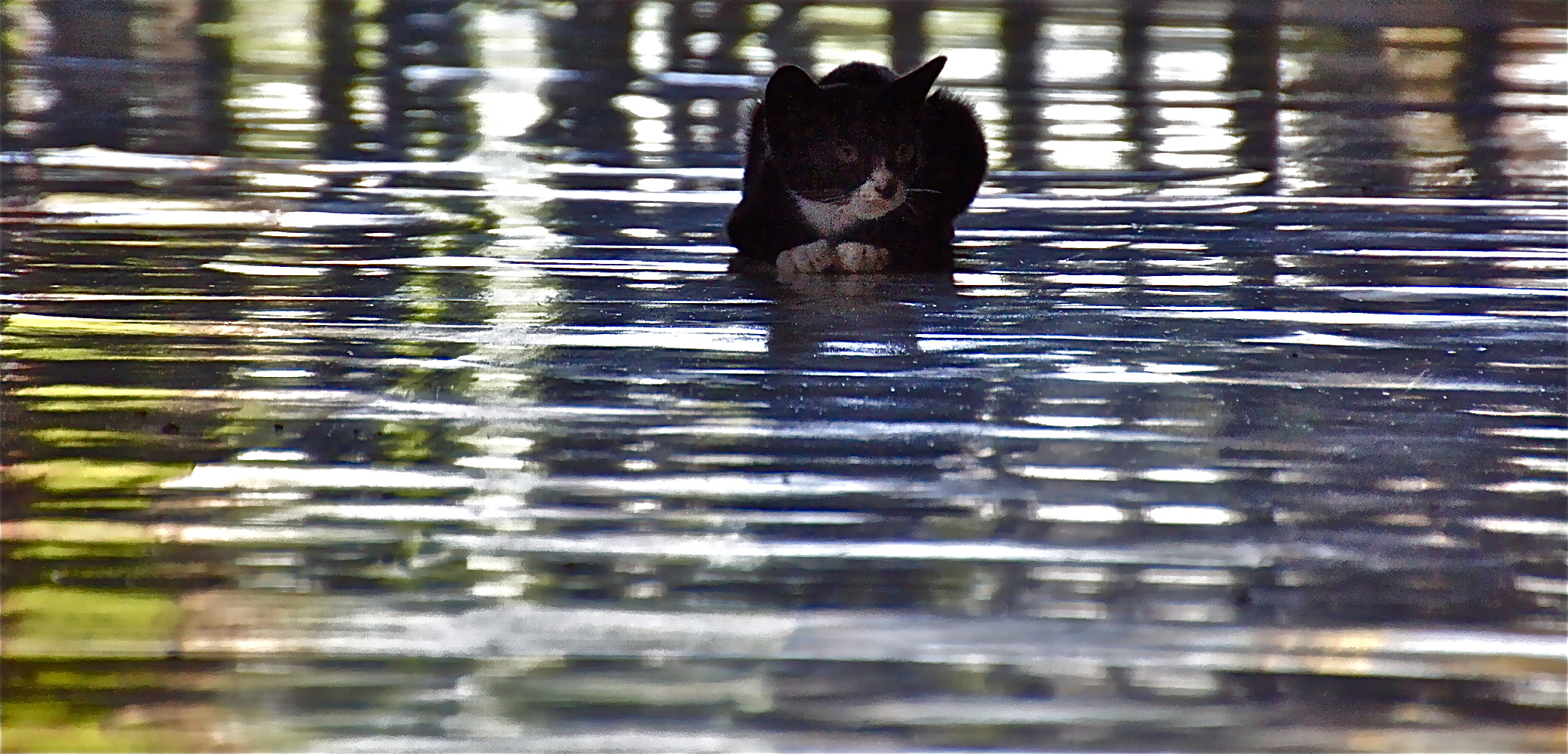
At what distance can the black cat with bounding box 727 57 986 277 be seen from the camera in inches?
99.9

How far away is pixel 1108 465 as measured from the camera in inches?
66.4

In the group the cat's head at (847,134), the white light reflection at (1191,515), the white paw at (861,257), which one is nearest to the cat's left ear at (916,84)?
the cat's head at (847,134)

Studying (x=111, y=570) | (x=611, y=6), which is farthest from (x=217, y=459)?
(x=611, y=6)

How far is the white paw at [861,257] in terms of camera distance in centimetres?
265

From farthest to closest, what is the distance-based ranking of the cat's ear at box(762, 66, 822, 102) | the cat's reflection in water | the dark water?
the cat's ear at box(762, 66, 822, 102) → the cat's reflection in water → the dark water

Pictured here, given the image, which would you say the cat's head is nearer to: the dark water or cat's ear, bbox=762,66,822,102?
cat's ear, bbox=762,66,822,102

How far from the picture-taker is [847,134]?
8.29ft

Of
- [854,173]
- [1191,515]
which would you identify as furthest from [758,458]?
[854,173]

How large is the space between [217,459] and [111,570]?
30 cm

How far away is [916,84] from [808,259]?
34 cm

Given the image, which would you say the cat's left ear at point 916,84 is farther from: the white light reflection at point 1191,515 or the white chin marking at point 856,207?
the white light reflection at point 1191,515

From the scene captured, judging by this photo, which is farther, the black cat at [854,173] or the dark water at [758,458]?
the black cat at [854,173]

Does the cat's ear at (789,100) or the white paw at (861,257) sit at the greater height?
the cat's ear at (789,100)

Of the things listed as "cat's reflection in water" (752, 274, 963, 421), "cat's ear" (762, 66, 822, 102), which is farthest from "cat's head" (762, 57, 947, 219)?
"cat's reflection in water" (752, 274, 963, 421)
